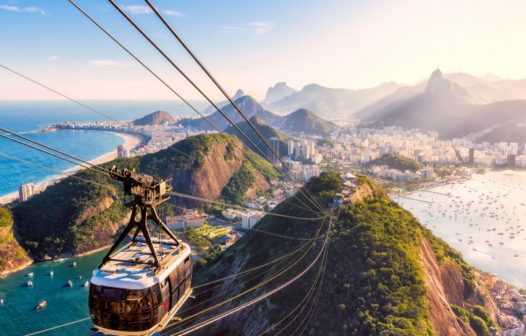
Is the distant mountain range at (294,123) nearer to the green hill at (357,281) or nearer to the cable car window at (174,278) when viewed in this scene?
the green hill at (357,281)

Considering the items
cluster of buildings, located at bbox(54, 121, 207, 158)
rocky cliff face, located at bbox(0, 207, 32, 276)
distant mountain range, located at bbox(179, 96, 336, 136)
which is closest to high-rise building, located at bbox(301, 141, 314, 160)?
cluster of buildings, located at bbox(54, 121, 207, 158)

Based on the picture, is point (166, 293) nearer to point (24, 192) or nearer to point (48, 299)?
point (48, 299)

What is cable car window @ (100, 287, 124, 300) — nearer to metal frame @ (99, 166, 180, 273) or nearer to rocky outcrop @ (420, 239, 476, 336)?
metal frame @ (99, 166, 180, 273)

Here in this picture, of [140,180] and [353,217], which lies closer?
[140,180]

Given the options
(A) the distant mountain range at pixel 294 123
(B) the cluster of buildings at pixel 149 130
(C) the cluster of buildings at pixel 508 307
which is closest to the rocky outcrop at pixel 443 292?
(C) the cluster of buildings at pixel 508 307

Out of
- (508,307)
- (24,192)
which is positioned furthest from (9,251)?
(508,307)

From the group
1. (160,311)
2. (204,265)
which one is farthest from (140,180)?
(204,265)

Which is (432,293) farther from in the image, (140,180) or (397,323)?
(140,180)
